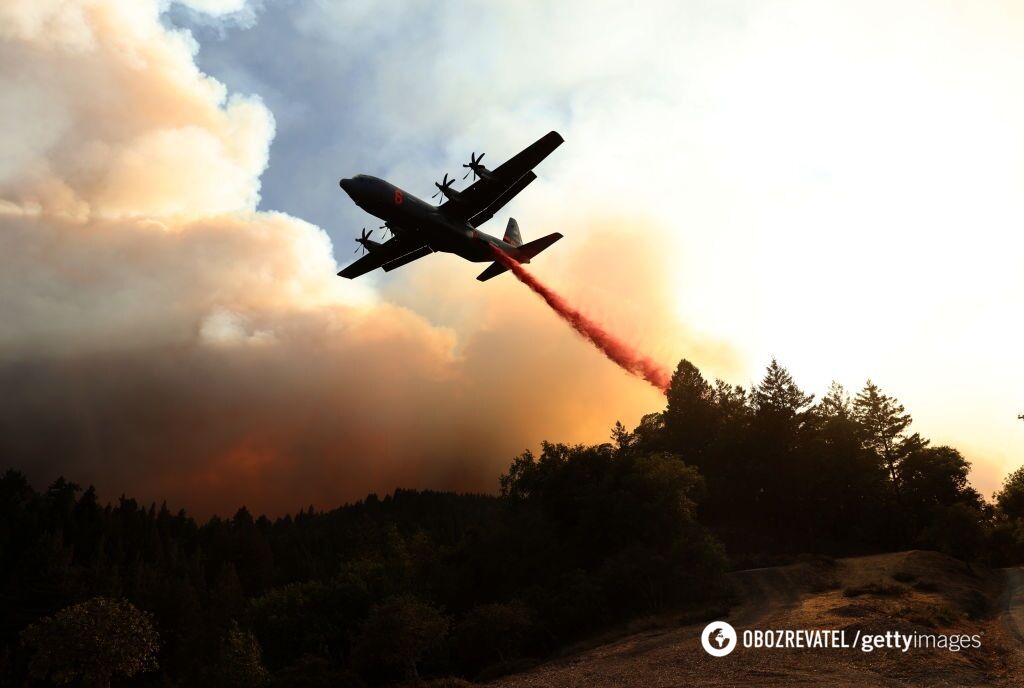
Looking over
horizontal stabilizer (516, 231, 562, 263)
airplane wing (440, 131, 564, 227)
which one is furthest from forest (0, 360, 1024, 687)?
airplane wing (440, 131, 564, 227)

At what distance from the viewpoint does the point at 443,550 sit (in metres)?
71.0

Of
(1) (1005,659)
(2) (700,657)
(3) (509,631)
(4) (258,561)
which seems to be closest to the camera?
(1) (1005,659)

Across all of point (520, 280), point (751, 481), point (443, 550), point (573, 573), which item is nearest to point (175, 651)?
point (443, 550)

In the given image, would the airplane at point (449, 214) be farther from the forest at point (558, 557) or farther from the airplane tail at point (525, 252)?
the forest at point (558, 557)

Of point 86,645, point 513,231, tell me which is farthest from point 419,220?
point 86,645

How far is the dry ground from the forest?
181 inches

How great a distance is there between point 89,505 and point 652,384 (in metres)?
116

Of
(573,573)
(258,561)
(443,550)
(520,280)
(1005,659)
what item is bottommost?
(1005,659)

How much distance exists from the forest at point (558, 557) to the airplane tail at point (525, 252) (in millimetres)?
21788

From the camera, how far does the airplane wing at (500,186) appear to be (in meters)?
40.8

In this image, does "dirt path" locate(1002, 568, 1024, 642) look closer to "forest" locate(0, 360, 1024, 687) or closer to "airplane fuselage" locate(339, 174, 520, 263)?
"forest" locate(0, 360, 1024, 687)

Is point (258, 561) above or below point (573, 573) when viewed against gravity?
above

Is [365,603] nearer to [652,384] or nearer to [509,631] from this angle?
[509,631]

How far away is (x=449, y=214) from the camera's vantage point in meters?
43.7
